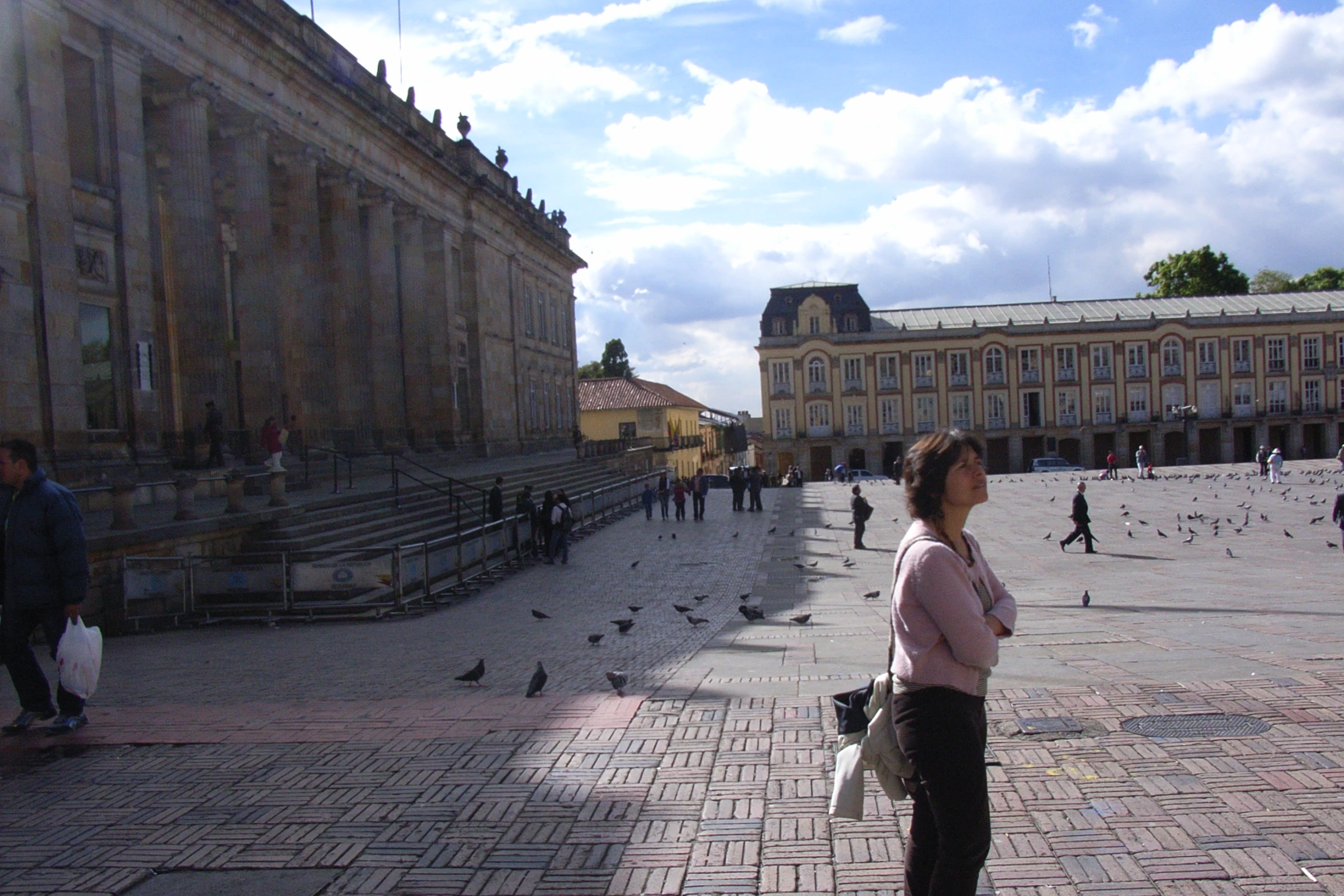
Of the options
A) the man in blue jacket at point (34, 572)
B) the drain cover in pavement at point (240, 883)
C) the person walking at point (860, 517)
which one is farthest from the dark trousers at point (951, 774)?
the person walking at point (860, 517)

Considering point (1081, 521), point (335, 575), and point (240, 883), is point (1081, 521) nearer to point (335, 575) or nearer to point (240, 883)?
point (335, 575)

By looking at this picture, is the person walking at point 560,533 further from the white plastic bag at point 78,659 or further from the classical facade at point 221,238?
the white plastic bag at point 78,659

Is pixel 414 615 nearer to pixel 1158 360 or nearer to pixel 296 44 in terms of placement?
pixel 296 44

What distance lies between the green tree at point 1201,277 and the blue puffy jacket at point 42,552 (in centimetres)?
8973

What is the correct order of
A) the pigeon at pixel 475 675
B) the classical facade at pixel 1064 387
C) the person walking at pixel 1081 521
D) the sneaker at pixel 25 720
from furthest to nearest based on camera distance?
the classical facade at pixel 1064 387, the person walking at pixel 1081 521, the pigeon at pixel 475 675, the sneaker at pixel 25 720

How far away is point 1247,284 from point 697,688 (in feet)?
304

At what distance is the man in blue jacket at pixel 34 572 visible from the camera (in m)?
6.34

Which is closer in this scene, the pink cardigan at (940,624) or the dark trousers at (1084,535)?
the pink cardigan at (940,624)

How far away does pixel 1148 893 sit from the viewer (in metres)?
3.74

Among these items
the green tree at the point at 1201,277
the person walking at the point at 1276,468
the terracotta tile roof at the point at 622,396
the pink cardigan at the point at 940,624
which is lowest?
the person walking at the point at 1276,468

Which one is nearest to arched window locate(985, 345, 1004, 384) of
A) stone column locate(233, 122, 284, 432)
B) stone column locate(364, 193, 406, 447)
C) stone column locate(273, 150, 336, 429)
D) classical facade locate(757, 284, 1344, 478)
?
classical facade locate(757, 284, 1344, 478)

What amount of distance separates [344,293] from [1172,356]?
63.7 m

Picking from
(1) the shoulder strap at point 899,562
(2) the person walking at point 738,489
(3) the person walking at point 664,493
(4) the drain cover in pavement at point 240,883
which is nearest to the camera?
(1) the shoulder strap at point 899,562

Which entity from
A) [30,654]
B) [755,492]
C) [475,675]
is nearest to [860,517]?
[755,492]
